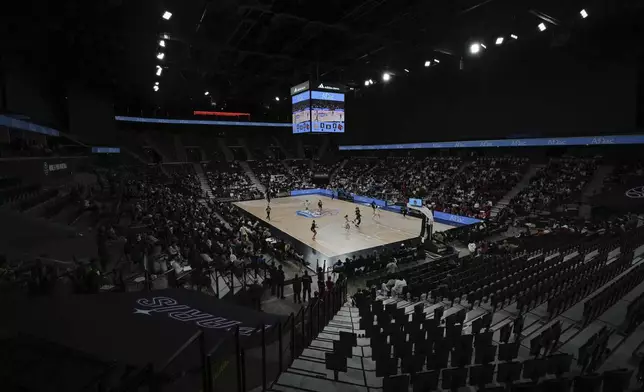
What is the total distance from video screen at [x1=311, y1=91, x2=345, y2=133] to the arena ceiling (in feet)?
7.22

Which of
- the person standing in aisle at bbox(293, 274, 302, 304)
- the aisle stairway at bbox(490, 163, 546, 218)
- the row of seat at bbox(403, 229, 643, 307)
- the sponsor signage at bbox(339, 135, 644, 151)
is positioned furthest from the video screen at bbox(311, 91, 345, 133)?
the person standing in aisle at bbox(293, 274, 302, 304)

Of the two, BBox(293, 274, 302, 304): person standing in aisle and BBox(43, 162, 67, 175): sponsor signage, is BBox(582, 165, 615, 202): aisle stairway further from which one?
BBox(43, 162, 67, 175): sponsor signage

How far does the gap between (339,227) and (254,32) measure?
13.6m

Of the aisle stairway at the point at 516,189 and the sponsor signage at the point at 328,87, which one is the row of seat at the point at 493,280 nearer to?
the aisle stairway at the point at 516,189

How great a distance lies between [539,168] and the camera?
2531 cm

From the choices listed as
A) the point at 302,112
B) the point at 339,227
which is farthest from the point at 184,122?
the point at 339,227

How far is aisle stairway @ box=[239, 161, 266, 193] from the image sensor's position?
3906 centimetres

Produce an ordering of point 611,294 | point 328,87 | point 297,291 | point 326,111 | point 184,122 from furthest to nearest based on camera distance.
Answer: point 184,122 < point 326,111 < point 328,87 < point 297,291 < point 611,294

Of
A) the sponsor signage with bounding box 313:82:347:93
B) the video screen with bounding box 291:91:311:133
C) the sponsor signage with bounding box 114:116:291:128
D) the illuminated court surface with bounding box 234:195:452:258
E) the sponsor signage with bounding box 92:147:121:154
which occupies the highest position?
the sponsor signage with bounding box 313:82:347:93

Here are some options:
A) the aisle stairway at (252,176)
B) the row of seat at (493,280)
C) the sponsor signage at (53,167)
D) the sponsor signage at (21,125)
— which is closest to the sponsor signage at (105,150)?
the sponsor signage at (21,125)

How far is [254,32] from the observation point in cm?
1941

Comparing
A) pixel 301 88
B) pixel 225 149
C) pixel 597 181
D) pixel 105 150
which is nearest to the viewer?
pixel 597 181

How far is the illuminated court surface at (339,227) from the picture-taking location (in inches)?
716

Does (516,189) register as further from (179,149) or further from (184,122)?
(179,149)
